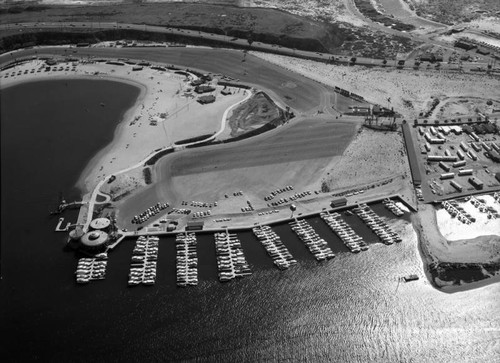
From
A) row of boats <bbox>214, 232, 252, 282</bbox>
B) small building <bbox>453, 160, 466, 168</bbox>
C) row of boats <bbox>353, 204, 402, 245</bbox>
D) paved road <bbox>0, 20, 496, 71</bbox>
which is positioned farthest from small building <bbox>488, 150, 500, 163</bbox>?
row of boats <bbox>214, 232, 252, 282</bbox>

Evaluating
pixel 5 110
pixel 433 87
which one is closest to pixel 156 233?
pixel 5 110

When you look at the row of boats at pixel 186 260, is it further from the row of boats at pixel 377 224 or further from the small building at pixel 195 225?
the row of boats at pixel 377 224

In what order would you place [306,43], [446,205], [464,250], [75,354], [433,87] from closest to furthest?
[75,354], [464,250], [446,205], [433,87], [306,43]

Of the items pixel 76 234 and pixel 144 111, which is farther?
pixel 144 111

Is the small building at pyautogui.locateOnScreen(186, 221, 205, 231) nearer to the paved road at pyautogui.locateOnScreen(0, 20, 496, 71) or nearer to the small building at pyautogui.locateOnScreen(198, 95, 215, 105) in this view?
the small building at pyautogui.locateOnScreen(198, 95, 215, 105)

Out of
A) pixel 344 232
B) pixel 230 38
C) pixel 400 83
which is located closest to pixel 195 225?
pixel 344 232

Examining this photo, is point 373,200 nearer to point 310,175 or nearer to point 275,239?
point 310,175

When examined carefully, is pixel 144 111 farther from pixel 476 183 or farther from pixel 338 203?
pixel 476 183
